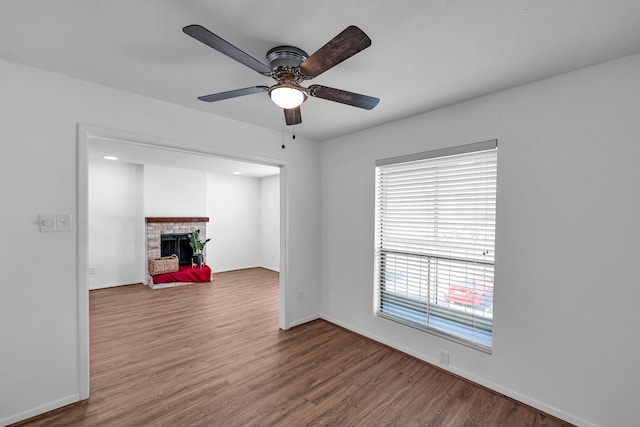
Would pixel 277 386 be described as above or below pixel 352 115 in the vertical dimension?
below

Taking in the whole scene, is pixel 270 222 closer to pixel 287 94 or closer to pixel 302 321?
pixel 302 321

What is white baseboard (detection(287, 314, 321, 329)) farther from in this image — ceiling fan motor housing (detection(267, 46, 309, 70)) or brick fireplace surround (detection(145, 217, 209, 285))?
brick fireplace surround (detection(145, 217, 209, 285))

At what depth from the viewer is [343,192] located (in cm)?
358

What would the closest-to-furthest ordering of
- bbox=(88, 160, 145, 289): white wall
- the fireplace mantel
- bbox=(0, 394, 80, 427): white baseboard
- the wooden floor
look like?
bbox=(0, 394, 80, 427): white baseboard, the wooden floor, bbox=(88, 160, 145, 289): white wall, the fireplace mantel

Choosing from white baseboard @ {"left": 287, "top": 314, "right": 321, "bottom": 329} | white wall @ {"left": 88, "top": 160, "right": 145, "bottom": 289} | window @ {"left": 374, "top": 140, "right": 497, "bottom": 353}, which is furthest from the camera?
white wall @ {"left": 88, "top": 160, "right": 145, "bottom": 289}

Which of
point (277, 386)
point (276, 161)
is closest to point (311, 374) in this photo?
point (277, 386)

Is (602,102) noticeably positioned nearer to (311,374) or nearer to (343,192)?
(343,192)

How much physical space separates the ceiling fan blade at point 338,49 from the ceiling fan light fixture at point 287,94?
149mm

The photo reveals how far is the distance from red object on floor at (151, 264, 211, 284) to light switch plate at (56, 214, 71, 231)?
3.66 m

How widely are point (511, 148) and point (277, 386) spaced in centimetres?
276

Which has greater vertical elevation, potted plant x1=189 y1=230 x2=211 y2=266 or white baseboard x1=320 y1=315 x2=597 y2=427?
potted plant x1=189 y1=230 x2=211 y2=266

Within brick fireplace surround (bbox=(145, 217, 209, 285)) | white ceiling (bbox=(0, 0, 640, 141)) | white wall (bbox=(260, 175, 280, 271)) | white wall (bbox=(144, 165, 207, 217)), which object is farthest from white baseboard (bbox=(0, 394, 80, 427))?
white wall (bbox=(260, 175, 280, 271))

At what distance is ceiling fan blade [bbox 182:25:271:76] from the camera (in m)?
1.12

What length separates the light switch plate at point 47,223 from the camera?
2.01 m
